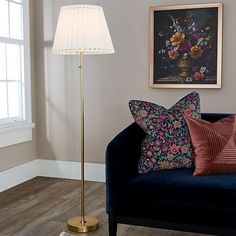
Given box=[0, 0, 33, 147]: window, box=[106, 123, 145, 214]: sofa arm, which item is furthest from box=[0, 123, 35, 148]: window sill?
box=[106, 123, 145, 214]: sofa arm

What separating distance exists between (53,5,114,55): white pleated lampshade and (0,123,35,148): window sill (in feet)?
4.31

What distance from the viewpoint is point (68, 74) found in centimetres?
422

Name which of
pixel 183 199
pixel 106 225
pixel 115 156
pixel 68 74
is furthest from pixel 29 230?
pixel 68 74

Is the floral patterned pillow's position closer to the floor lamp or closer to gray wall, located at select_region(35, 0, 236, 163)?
the floor lamp

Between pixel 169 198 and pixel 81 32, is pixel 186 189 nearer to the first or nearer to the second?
pixel 169 198

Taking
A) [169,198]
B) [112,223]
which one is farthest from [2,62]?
[169,198]

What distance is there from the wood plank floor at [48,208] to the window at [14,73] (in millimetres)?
497

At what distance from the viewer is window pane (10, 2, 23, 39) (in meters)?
3.99

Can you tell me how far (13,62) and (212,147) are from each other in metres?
2.29

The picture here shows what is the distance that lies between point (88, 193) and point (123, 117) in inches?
32.0

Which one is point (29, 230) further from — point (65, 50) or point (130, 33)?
point (130, 33)

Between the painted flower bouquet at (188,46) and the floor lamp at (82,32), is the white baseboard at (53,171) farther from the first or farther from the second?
the floor lamp at (82,32)

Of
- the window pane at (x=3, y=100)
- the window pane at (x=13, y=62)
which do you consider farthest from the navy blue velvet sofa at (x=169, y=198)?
the window pane at (x=13, y=62)

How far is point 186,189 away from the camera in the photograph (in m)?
2.40
